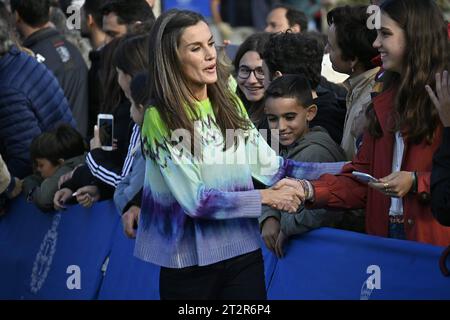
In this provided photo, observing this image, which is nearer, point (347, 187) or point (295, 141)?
point (347, 187)

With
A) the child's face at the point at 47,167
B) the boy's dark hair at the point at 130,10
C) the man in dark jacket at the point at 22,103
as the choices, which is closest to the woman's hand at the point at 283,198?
the child's face at the point at 47,167

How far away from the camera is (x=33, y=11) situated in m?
10.3

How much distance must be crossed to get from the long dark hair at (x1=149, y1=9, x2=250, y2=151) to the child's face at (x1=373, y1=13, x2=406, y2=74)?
80 cm

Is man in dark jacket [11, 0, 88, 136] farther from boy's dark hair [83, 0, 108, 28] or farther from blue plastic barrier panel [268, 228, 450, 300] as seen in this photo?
blue plastic barrier panel [268, 228, 450, 300]

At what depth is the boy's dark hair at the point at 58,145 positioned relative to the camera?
8703 millimetres

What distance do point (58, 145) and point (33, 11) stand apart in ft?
6.86

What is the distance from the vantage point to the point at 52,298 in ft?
27.8

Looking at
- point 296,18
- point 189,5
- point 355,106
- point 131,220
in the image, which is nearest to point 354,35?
point 355,106

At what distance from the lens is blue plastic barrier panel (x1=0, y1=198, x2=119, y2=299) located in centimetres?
816

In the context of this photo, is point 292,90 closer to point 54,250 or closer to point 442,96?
point 442,96

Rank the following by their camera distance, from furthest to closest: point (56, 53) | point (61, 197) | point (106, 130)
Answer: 1. point (56, 53)
2. point (61, 197)
3. point (106, 130)
